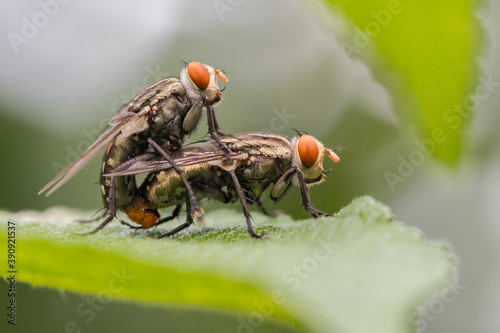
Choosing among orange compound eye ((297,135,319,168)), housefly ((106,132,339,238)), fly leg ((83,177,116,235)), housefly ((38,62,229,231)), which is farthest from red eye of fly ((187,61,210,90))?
fly leg ((83,177,116,235))

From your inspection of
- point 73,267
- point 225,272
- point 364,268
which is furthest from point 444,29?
point 73,267

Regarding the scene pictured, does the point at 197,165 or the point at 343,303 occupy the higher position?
the point at 343,303

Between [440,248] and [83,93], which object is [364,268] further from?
[83,93]

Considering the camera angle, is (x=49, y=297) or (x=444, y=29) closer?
(x=444, y=29)

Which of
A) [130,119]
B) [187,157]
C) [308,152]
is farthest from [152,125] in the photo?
[308,152]

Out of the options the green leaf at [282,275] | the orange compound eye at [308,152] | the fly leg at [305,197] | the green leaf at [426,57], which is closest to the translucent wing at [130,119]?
the orange compound eye at [308,152]

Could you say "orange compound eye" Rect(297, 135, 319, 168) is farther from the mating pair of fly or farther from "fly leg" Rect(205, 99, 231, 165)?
"fly leg" Rect(205, 99, 231, 165)

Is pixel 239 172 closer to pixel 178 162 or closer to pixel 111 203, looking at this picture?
pixel 178 162
